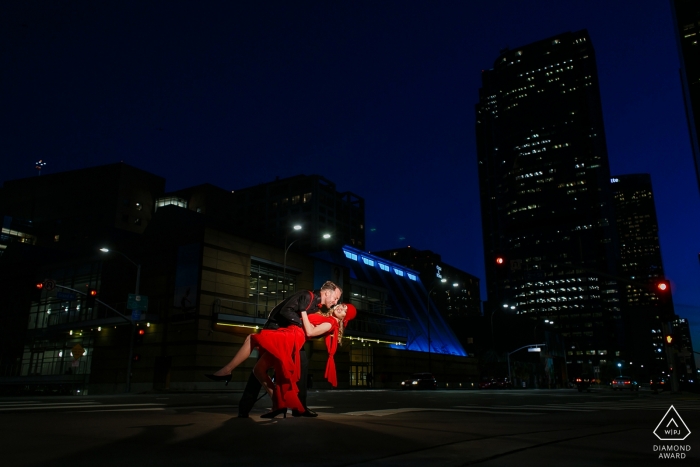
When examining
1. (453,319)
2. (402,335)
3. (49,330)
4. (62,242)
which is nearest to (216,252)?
(49,330)

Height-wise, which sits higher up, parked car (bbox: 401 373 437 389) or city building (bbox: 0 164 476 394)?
city building (bbox: 0 164 476 394)

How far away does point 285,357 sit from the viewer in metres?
6.80

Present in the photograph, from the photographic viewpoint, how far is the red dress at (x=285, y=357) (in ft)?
22.3

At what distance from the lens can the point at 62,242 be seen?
83.2 meters

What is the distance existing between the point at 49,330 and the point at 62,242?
4405 centimetres

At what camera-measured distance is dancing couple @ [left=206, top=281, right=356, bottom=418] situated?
6.82m

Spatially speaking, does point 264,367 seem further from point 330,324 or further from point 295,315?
point 330,324

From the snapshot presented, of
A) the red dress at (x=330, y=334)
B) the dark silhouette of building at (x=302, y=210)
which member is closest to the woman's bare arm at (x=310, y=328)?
the red dress at (x=330, y=334)

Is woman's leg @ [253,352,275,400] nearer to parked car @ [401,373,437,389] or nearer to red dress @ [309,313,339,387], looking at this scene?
red dress @ [309,313,339,387]

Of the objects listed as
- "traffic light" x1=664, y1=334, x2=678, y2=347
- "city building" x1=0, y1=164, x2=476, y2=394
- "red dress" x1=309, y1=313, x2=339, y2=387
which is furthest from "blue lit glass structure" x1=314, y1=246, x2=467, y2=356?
"red dress" x1=309, y1=313, x2=339, y2=387

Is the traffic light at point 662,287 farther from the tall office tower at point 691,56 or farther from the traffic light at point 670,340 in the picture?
the tall office tower at point 691,56

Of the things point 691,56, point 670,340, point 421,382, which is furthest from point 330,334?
point 691,56

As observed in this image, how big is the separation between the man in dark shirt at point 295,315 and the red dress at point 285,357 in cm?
16

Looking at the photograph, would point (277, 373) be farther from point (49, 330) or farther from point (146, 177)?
point (146, 177)
